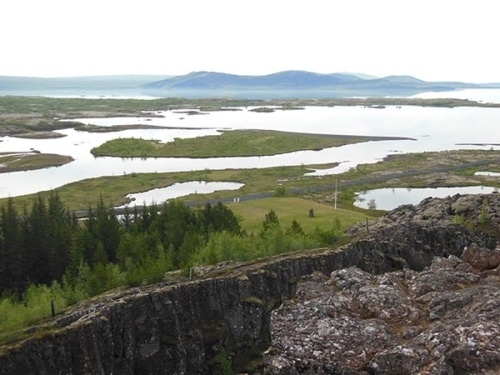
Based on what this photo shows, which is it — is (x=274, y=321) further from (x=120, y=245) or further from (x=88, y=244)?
(x=88, y=244)

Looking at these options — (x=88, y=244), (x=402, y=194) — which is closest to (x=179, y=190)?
(x=402, y=194)

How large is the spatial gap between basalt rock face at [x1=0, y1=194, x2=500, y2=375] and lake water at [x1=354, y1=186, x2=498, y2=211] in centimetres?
8013

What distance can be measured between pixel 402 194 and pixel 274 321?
112871 millimetres

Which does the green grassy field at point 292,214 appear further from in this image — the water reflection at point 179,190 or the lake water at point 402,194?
the water reflection at point 179,190

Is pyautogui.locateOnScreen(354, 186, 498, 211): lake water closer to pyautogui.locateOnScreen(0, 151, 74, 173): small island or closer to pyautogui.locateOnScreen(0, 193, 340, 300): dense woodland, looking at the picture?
Answer: pyautogui.locateOnScreen(0, 193, 340, 300): dense woodland

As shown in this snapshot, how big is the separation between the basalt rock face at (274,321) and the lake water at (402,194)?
80.1 metres

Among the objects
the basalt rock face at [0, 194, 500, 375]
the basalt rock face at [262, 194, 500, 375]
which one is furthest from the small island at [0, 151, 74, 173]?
the basalt rock face at [262, 194, 500, 375]

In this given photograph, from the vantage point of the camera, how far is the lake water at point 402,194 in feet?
409

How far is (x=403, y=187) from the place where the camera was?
145000mm

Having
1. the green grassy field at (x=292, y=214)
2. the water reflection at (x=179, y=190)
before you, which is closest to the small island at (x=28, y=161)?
the water reflection at (x=179, y=190)

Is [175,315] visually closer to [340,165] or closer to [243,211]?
[243,211]

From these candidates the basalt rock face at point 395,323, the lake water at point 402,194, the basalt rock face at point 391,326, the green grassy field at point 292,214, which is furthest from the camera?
the lake water at point 402,194

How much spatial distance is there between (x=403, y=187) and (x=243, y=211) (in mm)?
58802

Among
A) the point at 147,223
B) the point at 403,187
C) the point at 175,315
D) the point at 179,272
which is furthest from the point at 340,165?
the point at 175,315
